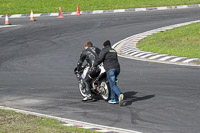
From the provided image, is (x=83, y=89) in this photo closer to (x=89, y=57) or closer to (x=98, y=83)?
A: (x=98, y=83)

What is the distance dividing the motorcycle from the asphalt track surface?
0.91 feet

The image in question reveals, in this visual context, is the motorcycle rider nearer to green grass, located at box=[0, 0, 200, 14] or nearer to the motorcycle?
the motorcycle

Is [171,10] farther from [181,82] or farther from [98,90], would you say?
[98,90]

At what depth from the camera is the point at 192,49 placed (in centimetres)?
2298

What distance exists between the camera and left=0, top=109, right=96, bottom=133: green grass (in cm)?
970

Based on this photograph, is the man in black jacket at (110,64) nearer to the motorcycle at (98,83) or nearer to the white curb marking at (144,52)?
the motorcycle at (98,83)

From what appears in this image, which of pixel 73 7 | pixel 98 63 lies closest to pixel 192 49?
pixel 98 63

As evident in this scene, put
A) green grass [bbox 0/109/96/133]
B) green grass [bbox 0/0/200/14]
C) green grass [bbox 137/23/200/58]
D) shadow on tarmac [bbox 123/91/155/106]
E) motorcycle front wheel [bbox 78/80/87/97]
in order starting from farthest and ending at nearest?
green grass [bbox 0/0/200/14], green grass [bbox 137/23/200/58], motorcycle front wheel [bbox 78/80/87/97], shadow on tarmac [bbox 123/91/155/106], green grass [bbox 0/109/96/133]

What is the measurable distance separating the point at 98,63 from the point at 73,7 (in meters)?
29.0

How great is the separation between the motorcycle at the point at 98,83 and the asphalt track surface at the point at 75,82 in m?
0.28

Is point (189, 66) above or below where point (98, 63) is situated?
below

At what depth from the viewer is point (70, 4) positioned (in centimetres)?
4294

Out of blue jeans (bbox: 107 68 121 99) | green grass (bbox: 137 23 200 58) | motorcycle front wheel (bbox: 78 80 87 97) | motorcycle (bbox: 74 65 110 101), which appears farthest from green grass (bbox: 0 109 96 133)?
green grass (bbox: 137 23 200 58)

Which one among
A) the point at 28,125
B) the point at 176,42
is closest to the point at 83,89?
the point at 28,125
